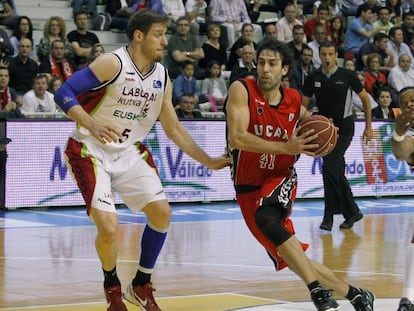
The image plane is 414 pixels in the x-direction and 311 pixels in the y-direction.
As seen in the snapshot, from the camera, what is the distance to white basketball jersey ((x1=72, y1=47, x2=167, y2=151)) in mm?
7379

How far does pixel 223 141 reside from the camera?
1609 centimetres

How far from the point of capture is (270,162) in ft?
24.6

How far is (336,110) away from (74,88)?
21.1 ft

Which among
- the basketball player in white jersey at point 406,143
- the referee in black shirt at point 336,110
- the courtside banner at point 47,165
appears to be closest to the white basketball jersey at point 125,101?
the basketball player in white jersey at point 406,143

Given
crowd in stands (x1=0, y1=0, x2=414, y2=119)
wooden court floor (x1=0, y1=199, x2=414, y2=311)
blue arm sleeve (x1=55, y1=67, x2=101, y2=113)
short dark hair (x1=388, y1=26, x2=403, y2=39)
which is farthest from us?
short dark hair (x1=388, y1=26, x2=403, y2=39)

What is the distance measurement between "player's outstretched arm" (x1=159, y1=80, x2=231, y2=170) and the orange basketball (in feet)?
2.26

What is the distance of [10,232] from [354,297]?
20.4 ft

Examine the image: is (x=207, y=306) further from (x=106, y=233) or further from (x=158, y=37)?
(x=158, y=37)

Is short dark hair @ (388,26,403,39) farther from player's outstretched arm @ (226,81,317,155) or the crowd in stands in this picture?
player's outstretched arm @ (226,81,317,155)

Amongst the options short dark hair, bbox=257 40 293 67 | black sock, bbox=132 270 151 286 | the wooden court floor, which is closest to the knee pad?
the wooden court floor

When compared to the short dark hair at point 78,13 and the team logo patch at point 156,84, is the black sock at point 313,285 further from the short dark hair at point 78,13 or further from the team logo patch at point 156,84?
the short dark hair at point 78,13

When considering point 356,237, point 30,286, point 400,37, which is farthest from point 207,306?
point 400,37

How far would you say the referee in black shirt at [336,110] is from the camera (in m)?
13.1

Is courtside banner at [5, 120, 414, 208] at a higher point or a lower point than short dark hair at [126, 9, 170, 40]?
lower
